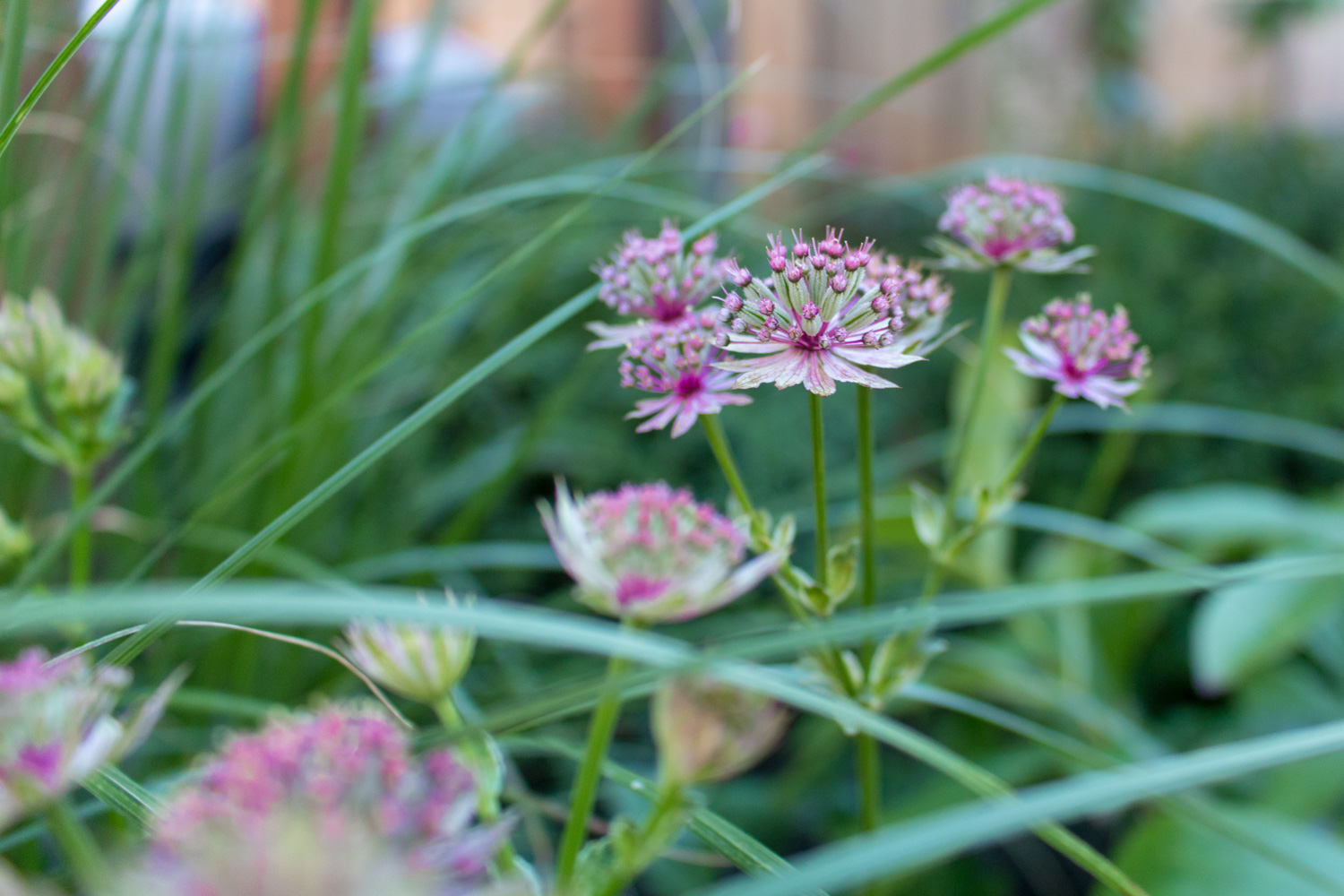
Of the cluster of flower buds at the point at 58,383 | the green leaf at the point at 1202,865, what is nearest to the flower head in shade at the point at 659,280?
the cluster of flower buds at the point at 58,383

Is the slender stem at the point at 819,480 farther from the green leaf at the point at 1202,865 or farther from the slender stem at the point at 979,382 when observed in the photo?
the green leaf at the point at 1202,865

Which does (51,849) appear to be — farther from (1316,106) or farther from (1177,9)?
(1316,106)

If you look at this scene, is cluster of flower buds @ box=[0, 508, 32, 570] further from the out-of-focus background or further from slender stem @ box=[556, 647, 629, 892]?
slender stem @ box=[556, 647, 629, 892]

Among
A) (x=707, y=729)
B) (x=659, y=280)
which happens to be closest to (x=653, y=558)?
(x=707, y=729)

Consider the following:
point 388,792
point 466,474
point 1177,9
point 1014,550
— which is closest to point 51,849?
point 466,474

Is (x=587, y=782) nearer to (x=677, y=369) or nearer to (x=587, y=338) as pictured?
(x=677, y=369)
